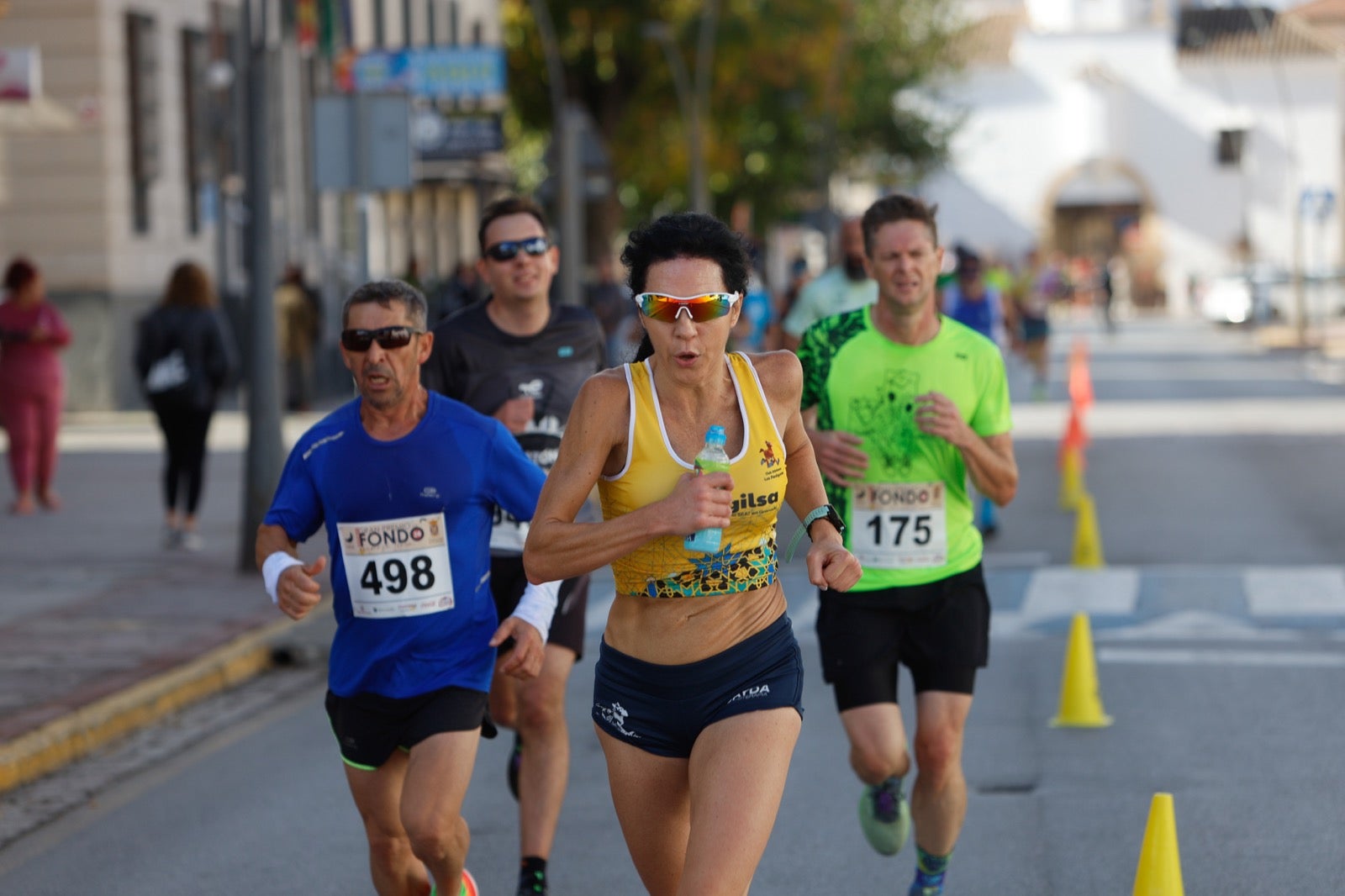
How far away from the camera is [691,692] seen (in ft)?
14.3

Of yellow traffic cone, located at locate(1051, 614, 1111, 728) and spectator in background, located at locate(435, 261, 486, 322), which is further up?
spectator in background, located at locate(435, 261, 486, 322)

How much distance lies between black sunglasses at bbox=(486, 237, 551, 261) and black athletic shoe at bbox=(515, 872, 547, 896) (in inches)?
74.3

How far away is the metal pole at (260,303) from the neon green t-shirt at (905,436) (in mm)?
7694

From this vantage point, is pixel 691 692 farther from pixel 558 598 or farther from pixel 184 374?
pixel 184 374

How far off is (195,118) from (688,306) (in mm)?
28138

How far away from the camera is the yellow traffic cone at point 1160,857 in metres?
5.21

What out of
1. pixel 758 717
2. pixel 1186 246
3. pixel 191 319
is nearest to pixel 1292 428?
pixel 191 319

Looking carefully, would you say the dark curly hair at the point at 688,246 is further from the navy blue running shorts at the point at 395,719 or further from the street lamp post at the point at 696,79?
the street lamp post at the point at 696,79

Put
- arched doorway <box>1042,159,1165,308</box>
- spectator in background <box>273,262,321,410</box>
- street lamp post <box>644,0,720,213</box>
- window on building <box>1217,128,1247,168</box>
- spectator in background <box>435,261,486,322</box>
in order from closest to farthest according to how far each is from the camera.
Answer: spectator in background <box>273,262,321,410</box>
spectator in background <box>435,261,486,322</box>
street lamp post <box>644,0,720,213</box>
window on building <box>1217,128,1247,168</box>
arched doorway <box>1042,159,1165,308</box>

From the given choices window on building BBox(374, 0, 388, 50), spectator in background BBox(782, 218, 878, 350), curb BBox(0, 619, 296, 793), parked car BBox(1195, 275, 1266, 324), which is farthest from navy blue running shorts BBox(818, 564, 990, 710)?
parked car BBox(1195, 275, 1266, 324)

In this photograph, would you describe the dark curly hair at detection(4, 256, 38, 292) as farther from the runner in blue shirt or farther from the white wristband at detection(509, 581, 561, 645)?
the white wristband at detection(509, 581, 561, 645)

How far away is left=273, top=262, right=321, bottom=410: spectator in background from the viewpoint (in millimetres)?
26047

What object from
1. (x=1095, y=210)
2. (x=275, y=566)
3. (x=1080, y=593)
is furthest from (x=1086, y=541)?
(x=1095, y=210)

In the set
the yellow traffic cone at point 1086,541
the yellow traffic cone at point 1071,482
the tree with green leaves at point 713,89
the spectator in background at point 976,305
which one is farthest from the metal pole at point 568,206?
the tree with green leaves at point 713,89
